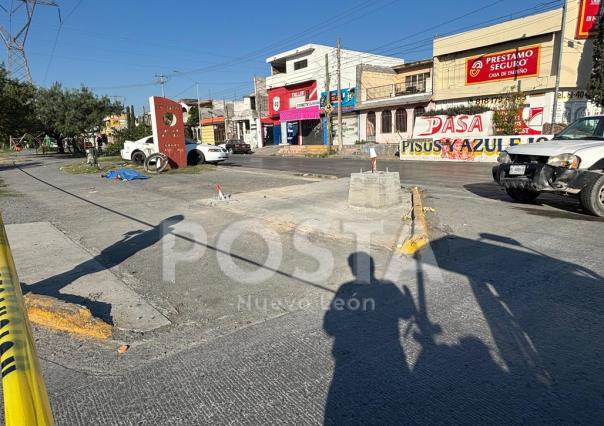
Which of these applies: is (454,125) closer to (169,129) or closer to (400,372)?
(169,129)

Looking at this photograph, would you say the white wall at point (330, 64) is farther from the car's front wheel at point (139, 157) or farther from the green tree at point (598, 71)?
the car's front wheel at point (139, 157)

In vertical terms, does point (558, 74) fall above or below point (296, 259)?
above

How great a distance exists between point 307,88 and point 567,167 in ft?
130

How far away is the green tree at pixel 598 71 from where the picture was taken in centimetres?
2241

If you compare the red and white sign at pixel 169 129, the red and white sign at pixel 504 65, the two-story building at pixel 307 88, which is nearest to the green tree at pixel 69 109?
the two-story building at pixel 307 88

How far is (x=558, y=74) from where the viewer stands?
2330 centimetres

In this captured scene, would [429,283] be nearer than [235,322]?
No

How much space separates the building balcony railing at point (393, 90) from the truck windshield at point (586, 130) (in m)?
26.9

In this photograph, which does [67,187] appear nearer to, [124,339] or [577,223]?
[124,339]

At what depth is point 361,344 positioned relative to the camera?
3340 millimetres

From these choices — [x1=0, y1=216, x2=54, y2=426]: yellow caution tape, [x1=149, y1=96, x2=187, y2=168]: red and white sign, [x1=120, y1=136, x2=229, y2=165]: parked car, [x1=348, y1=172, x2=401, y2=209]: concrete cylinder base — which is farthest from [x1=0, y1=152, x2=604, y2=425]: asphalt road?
[x1=120, y1=136, x2=229, y2=165]: parked car

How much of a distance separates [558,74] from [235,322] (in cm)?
2612

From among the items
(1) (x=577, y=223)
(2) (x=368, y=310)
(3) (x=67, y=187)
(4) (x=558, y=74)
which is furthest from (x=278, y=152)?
(2) (x=368, y=310)

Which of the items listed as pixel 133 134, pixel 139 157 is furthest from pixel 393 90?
pixel 139 157
